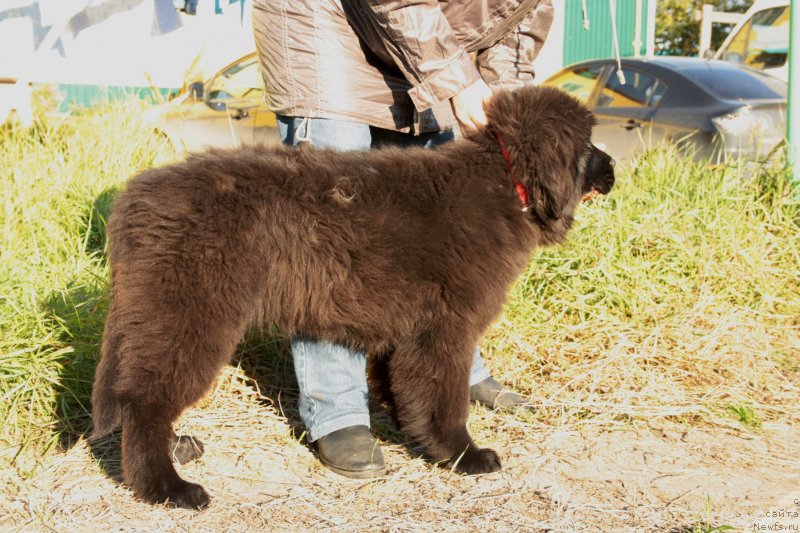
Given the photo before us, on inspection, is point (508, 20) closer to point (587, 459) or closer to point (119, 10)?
point (587, 459)

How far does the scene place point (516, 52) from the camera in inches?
143

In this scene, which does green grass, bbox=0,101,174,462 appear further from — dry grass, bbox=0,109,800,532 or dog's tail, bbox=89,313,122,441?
dog's tail, bbox=89,313,122,441

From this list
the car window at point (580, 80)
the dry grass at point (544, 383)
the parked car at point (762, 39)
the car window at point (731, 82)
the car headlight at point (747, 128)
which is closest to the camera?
the dry grass at point (544, 383)

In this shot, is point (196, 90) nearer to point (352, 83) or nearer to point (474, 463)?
point (352, 83)

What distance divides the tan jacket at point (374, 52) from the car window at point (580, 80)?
5327 mm

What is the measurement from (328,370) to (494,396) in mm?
929

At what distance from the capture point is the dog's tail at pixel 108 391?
2730 millimetres

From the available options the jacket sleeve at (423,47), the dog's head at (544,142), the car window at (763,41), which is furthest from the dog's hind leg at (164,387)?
the car window at (763,41)

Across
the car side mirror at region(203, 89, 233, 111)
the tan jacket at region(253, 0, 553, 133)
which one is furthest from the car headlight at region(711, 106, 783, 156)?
the car side mirror at region(203, 89, 233, 111)

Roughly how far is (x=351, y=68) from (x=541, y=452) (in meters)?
1.76

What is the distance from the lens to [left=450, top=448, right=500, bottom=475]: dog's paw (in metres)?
3.06

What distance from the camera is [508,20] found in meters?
3.34

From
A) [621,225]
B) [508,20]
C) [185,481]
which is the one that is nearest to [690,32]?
[621,225]

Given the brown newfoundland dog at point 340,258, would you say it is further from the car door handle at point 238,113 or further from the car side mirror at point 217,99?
the car side mirror at point 217,99
